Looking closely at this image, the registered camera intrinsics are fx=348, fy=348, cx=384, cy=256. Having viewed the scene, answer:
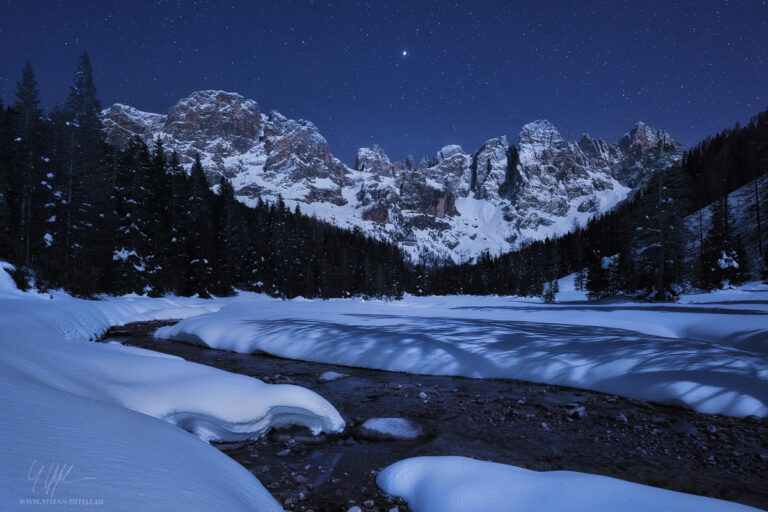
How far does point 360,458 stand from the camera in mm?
4715

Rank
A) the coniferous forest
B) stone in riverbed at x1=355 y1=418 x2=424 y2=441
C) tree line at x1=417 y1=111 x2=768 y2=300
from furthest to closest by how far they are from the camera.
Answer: tree line at x1=417 y1=111 x2=768 y2=300
the coniferous forest
stone in riverbed at x1=355 y1=418 x2=424 y2=441

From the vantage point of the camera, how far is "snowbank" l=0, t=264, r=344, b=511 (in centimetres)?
148

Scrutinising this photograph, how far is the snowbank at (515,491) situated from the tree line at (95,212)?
2536 cm

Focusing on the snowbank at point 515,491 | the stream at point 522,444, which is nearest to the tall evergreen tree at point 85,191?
the stream at point 522,444

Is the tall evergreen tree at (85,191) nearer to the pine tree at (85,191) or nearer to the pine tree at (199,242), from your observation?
the pine tree at (85,191)

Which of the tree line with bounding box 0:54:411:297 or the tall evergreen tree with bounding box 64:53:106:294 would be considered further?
the tall evergreen tree with bounding box 64:53:106:294

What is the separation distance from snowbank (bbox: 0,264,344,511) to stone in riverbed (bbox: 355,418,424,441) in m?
0.48

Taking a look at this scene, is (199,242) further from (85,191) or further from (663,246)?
(663,246)

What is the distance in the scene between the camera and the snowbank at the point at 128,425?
148 cm

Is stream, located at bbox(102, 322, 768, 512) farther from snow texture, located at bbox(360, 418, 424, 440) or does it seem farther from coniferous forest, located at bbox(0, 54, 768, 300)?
coniferous forest, located at bbox(0, 54, 768, 300)

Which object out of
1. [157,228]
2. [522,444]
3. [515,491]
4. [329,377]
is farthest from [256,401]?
[157,228]

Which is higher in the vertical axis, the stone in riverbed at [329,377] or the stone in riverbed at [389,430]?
the stone in riverbed at [389,430]

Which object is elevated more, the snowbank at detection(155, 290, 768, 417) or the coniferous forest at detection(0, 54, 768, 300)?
the coniferous forest at detection(0, 54, 768, 300)

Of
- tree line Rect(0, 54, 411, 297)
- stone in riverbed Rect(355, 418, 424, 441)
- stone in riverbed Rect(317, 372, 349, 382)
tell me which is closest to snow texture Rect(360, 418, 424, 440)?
stone in riverbed Rect(355, 418, 424, 441)
